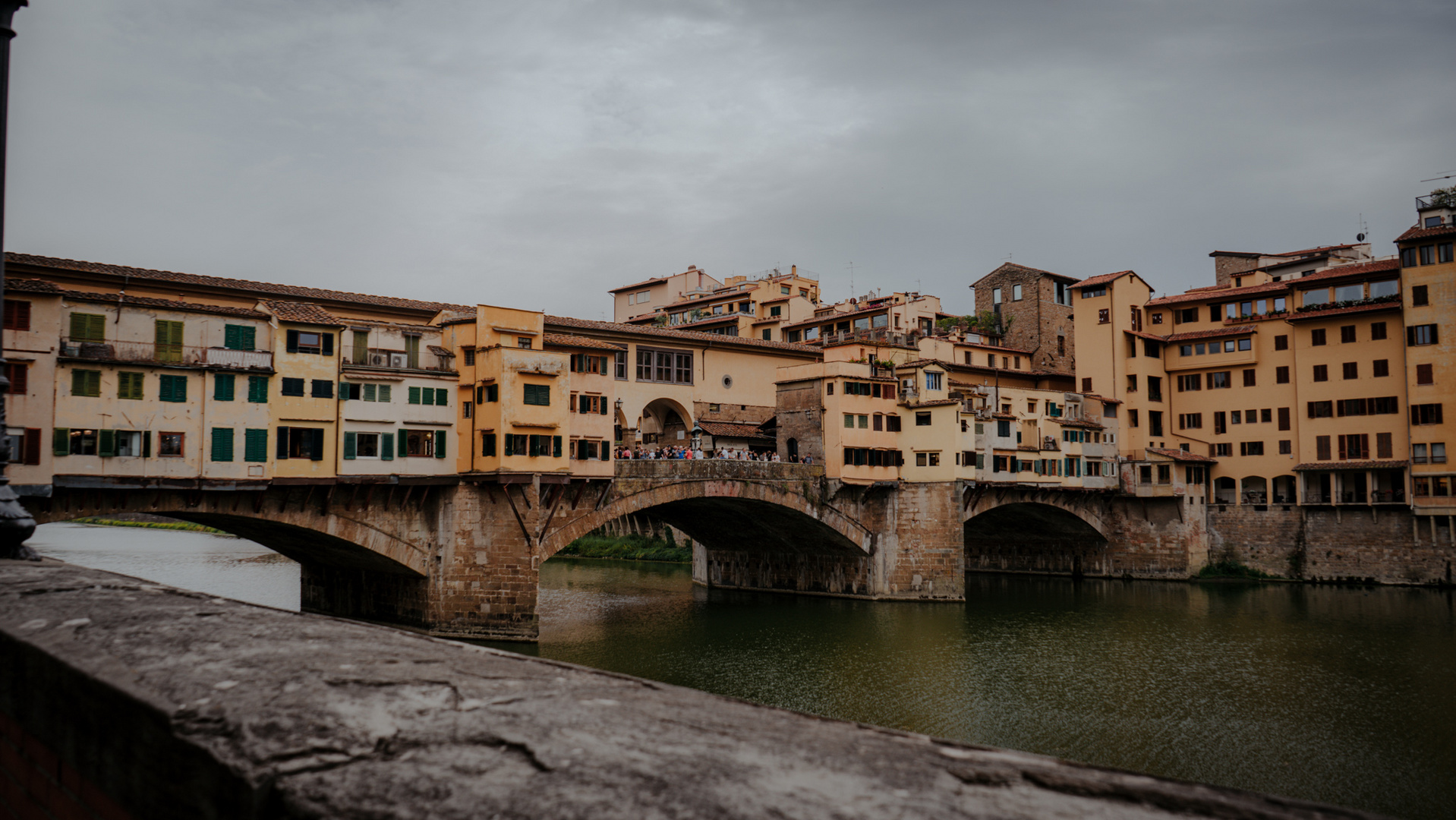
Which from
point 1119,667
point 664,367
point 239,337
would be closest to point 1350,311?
point 1119,667

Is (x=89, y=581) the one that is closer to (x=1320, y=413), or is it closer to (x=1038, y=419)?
(x=1038, y=419)

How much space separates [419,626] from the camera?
33500 mm

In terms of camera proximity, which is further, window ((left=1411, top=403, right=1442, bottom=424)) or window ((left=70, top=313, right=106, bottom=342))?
window ((left=1411, top=403, right=1442, bottom=424))

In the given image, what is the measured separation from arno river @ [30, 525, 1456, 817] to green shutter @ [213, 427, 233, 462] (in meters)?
11.4

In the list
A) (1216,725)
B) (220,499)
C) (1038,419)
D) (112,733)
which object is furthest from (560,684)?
(1038,419)

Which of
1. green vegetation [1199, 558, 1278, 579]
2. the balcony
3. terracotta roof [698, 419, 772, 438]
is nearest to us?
the balcony

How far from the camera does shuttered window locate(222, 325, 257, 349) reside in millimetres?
30016

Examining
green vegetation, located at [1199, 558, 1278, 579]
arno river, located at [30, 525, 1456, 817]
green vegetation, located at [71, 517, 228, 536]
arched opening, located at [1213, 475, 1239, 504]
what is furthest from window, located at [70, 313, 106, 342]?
green vegetation, located at [71, 517, 228, 536]

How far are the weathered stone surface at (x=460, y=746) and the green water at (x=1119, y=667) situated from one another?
15.9 meters

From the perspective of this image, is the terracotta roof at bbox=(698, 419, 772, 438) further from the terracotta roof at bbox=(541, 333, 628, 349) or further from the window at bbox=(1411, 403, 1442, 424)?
the window at bbox=(1411, 403, 1442, 424)

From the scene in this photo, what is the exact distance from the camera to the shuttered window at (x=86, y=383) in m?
27.1

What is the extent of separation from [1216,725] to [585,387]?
23.9 meters

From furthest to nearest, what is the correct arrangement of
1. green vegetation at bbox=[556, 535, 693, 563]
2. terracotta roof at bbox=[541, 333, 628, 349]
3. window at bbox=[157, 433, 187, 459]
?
green vegetation at bbox=[556, 535, 693, 563] → terracotta roof at bbox=[541, 333, 628, 349] → window at bbox=[157, 433, 187, 459]

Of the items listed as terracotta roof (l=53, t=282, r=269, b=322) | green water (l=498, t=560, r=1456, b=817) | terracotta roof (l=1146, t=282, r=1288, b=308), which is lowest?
green water (l=498, t=560, r=1456, b=817)
